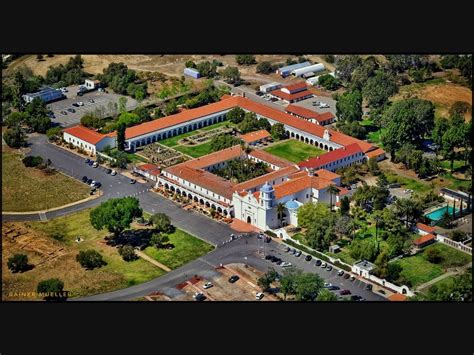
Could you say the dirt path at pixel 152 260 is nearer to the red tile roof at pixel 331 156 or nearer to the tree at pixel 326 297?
the tree at pixel 326 297

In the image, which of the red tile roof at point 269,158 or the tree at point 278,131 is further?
the tree at point 278,131

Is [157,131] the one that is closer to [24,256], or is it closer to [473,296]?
[24,256]

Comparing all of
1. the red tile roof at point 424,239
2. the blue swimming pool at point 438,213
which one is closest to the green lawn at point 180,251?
the red tile roof at point 424,239

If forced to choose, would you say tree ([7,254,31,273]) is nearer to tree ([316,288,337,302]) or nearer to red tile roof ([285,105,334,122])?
tree ([316,288,337,302])

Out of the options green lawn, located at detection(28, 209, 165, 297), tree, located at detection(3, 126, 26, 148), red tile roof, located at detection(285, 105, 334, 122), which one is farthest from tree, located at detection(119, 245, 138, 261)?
red tile roof, located at detection(285, 105, 334, 122)

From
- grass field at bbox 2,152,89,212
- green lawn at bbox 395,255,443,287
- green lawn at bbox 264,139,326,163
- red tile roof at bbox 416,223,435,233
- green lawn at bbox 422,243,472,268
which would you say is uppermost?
red tile roof at bbox 416,223,435,233

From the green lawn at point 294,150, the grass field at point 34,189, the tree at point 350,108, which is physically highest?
the tree at point 350,108
